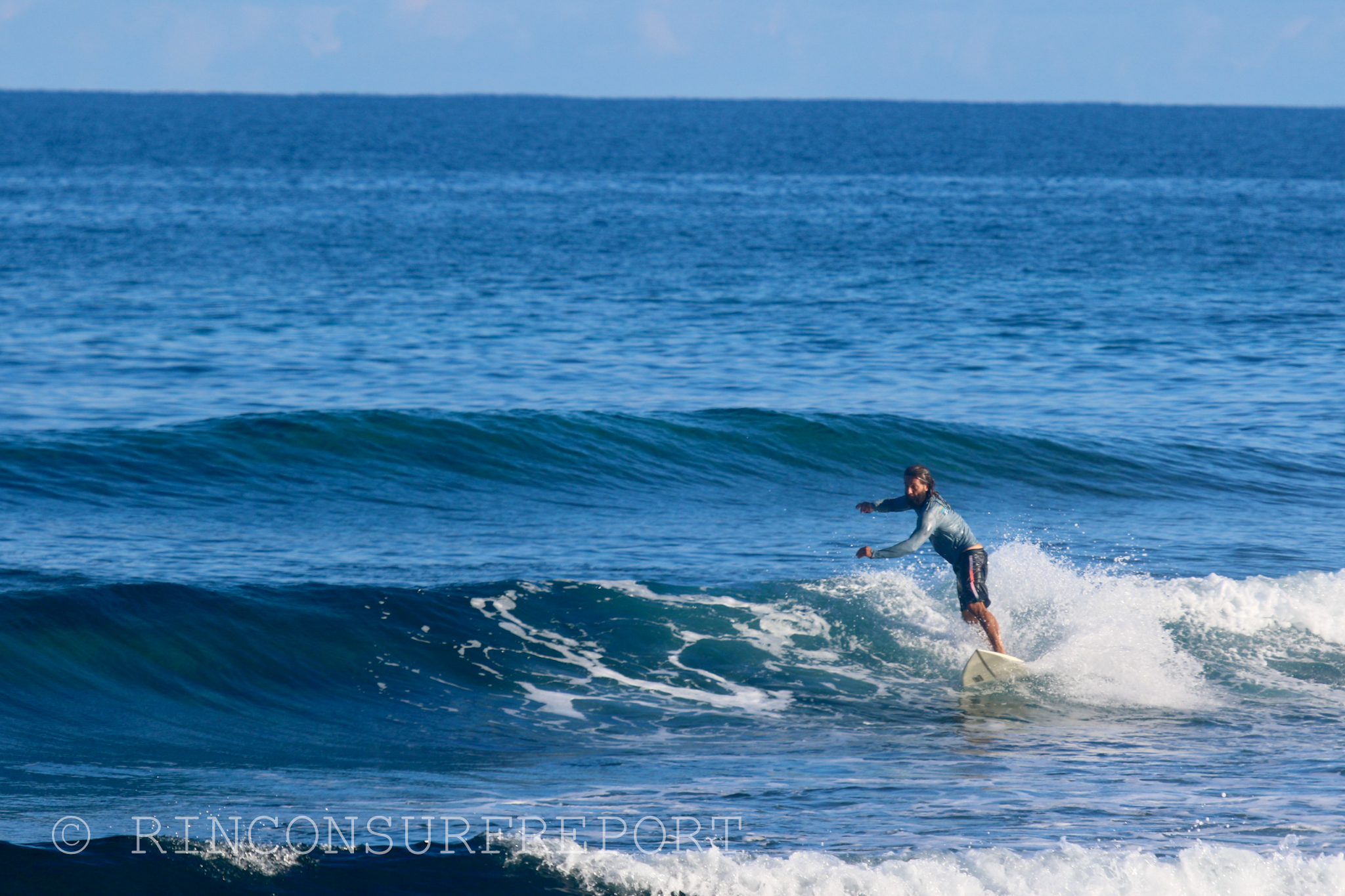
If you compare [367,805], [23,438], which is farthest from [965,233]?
[367,805]

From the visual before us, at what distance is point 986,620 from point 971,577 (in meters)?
0.43

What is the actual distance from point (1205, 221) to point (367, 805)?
54.5 m

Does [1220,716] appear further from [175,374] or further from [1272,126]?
[1272,126]

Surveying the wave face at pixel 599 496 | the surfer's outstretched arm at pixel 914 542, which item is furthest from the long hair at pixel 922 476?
the wave face at pixel 599 496

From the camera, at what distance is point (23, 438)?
741 inches

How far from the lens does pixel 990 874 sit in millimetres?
7484

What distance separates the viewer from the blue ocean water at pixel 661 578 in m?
8.27

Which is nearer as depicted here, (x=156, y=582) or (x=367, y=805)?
(x=367, y=805)

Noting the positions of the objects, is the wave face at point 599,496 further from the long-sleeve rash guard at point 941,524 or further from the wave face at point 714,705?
the long-sleeve rash guard at point 941,524

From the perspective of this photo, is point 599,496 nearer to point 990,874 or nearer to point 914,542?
point 914,542

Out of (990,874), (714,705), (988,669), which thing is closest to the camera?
(990,874)

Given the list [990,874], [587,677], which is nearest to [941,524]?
[587,677]

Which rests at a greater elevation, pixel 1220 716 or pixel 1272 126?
pixel 1272 126

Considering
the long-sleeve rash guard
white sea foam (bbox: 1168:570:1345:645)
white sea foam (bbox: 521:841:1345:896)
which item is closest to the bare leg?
the long-sleeve rash guard
